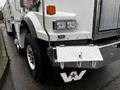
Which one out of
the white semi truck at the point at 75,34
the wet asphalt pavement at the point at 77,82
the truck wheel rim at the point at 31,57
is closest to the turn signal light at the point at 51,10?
the white semi truck at the point at 75,34

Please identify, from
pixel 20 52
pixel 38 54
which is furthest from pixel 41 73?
pixel 20 52

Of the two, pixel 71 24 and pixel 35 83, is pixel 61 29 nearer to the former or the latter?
pixel 71 24

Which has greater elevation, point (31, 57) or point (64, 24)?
point (64, 24)

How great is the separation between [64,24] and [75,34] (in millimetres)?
219

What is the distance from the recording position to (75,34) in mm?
2490

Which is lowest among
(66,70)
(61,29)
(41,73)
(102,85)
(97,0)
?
(102,85)

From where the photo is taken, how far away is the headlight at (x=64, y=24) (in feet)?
7.95

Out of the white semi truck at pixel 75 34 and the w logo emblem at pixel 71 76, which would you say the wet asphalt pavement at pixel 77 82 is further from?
the white semi truck at pixel 75 34

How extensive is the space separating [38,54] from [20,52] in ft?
7.66

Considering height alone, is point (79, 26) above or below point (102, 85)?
above

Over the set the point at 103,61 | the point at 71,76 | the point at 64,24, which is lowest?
the point at 71,76

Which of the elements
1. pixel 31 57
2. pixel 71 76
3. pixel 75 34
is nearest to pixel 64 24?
pixel 75 34

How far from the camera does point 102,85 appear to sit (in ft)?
11.1

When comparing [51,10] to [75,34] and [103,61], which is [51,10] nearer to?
[75,34]
